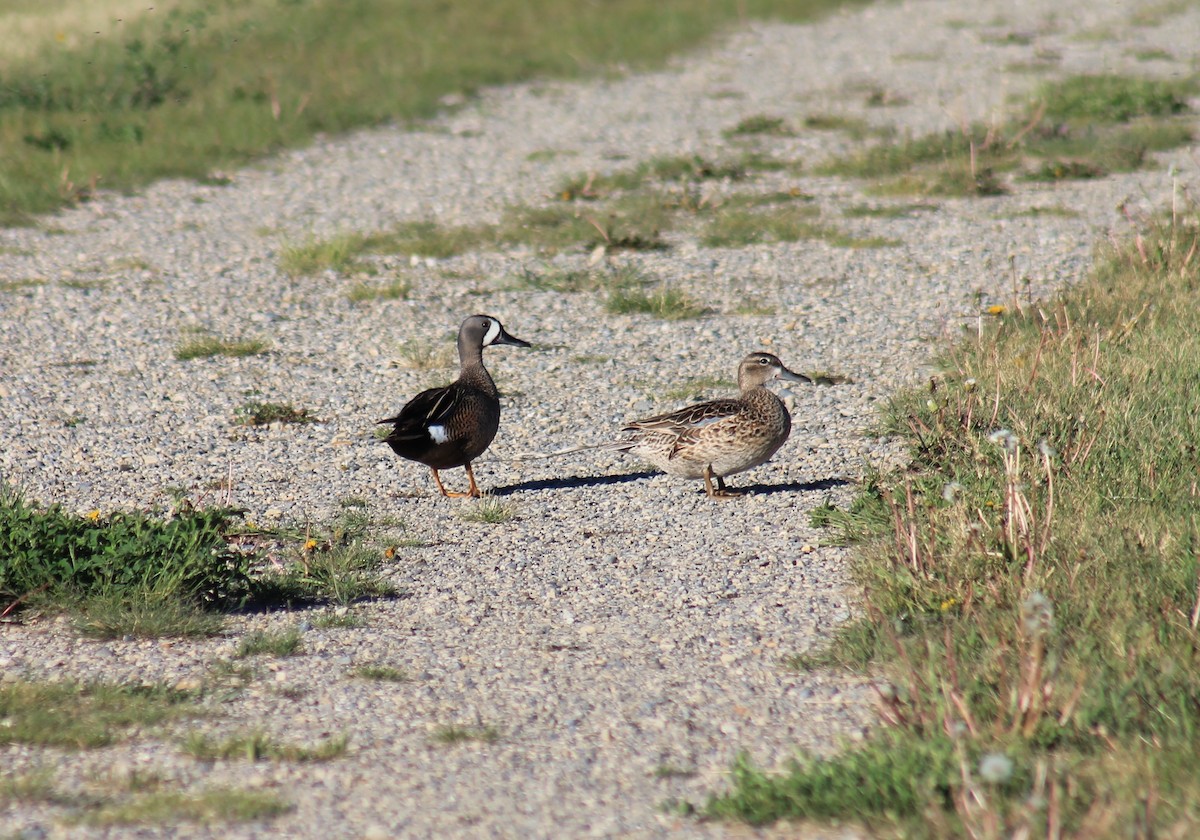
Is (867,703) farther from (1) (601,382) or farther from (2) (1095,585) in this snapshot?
(1) (601,382)

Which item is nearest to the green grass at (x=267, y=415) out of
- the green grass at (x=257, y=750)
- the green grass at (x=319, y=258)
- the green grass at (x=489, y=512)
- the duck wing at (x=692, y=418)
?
the green grass at (x=489, y=512)

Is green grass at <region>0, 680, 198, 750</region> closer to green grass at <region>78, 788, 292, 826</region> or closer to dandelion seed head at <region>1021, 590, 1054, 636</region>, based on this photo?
green grass at <region>78, 788, 292, 826</region>

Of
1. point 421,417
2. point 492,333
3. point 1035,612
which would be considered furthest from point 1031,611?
point 492,333

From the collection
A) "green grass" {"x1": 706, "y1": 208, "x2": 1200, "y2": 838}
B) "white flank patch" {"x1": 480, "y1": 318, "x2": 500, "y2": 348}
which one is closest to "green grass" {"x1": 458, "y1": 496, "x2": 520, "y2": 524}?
"white flank patch" {"x1": 480, "y1": 318, "x2": 500, "y2": 348}

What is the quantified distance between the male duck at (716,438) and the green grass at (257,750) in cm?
346

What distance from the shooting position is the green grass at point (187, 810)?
4.26m

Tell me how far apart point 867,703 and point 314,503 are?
3653 mm

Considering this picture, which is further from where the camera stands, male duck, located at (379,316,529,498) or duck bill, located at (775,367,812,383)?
duck bill, located at (775,367,812,383)

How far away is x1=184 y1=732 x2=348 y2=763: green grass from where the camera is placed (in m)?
4.73

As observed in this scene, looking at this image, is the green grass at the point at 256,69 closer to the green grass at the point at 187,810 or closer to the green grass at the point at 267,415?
the green grass at the point at 267,415

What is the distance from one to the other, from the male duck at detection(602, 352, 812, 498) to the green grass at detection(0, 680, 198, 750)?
3.40m

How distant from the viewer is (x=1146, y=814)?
3.83 metres

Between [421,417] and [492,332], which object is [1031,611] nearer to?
[421,417]

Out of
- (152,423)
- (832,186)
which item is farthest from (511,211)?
(152,423)
